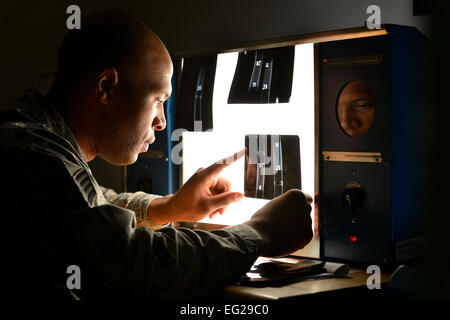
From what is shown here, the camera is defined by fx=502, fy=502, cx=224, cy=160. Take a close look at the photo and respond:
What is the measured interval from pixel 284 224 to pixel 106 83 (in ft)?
1.46

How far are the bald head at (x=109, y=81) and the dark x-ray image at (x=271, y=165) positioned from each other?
1.00 feet

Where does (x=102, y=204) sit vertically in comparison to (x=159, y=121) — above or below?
below

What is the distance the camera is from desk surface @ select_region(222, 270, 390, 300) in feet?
2.80

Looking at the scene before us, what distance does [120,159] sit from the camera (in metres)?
1.11

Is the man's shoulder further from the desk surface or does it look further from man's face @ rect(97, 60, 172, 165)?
the desk surface

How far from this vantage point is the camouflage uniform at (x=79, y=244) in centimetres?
72

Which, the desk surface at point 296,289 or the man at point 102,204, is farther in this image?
the desk surface at point 296,289

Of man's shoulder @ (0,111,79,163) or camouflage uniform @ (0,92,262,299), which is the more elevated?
man's shoulder @ (0,111,79,163)

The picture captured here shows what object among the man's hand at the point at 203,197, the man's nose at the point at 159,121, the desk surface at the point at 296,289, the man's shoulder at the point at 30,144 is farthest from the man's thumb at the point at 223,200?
the man's shoulder at the point at 30,144

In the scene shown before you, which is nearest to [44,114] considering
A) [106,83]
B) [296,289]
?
[106,83]

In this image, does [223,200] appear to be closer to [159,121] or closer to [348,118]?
[159,121]

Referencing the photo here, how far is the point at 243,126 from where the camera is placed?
4.25 ft

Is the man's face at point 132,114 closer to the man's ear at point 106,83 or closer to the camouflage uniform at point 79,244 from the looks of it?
the man's ear at point 106,83

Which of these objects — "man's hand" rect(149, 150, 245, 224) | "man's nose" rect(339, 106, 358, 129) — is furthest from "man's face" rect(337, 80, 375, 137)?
"man's hand" rect(149, 150, 245, 224)
